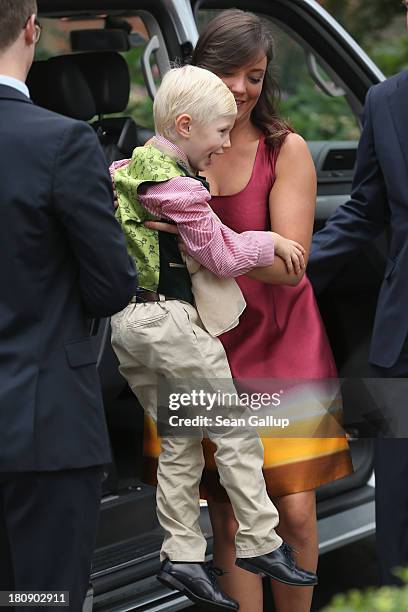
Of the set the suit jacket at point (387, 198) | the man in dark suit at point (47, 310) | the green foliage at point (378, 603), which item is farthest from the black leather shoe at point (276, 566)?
the green foliage at point (378, 603)

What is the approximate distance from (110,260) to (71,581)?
2.22ft

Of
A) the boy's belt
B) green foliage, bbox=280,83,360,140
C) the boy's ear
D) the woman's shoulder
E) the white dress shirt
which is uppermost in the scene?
the white dress shirt

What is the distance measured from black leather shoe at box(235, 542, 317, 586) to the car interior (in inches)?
16.4

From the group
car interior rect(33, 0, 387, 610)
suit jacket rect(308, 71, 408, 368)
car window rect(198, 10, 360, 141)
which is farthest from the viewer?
car window rect(198, 10, 360, 141)

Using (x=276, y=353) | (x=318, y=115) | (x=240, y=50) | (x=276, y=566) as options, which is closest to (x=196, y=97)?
(x=240, y=50)

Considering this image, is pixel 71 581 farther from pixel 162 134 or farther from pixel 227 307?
pixel 162 134

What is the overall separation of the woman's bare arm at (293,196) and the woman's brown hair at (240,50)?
0.05 metres

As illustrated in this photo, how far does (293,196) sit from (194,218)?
1.60 ft

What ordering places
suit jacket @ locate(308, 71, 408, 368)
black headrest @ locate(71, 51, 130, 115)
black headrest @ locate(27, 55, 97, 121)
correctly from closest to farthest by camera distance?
suit jacket @ locate(308, 71, 408, 368) < black headrest @ locate(27, 55, 97, 121) < black headrest @ locate(71, 51, 130, 115)

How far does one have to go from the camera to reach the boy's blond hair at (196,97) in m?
2.86

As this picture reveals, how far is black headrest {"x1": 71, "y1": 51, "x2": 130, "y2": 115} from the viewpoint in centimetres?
415

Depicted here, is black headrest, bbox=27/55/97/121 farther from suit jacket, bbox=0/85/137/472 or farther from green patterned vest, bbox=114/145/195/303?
suit jacket, bbox=0/85/137/472

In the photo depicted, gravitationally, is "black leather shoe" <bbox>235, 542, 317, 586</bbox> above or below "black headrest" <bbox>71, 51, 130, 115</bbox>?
below

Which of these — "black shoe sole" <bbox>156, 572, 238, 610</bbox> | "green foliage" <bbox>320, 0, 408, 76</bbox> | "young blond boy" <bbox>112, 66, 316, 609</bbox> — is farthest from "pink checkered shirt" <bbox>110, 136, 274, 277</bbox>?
"green foliage" <bbox>320, 0, 408, 76</bbox>
